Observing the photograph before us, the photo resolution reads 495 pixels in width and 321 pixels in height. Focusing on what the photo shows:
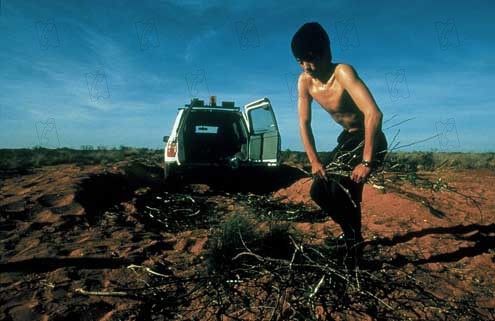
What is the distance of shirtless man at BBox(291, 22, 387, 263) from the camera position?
2379mm

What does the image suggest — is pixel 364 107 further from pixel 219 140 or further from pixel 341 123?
pixel 219 140

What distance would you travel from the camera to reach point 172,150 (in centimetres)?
604

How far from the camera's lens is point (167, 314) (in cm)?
211

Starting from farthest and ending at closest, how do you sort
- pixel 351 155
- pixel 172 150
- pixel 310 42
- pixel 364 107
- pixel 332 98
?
pixel 172 150, pixel 351 155, pixel 332 98, pixel 310 42, pixel 364 107

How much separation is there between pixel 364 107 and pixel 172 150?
424 centimetres

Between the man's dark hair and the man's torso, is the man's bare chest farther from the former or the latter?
the man's dark hair

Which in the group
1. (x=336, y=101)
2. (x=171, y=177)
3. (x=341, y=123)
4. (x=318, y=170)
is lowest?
(x=171, y=177)

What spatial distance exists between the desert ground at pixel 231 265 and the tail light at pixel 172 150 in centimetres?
124

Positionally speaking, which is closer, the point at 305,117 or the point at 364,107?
the point at 364,107

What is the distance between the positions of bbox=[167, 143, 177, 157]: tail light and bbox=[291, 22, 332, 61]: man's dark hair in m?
3.83

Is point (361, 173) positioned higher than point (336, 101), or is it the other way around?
point (336, 101)

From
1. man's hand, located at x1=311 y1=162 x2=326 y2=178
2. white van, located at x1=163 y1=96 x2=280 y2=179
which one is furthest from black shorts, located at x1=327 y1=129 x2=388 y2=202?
white van, located at x1=163 y1=96 x2=280 y2=179

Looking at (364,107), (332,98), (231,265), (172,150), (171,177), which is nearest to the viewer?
(364,107)

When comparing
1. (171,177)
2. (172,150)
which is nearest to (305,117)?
(172,150)
